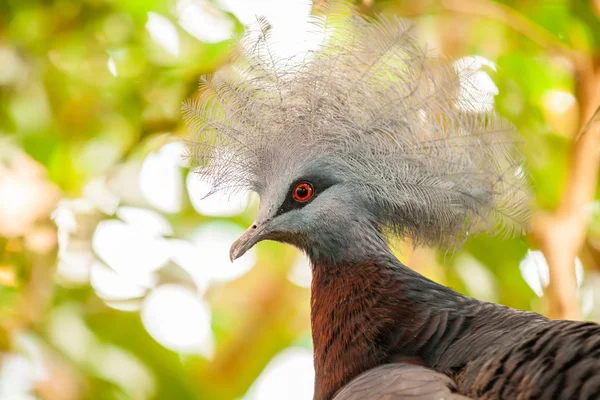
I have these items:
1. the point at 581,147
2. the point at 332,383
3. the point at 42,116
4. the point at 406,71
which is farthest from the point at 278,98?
the point at 42,116

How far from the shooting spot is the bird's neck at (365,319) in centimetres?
169

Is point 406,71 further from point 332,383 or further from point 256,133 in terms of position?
point 332,383

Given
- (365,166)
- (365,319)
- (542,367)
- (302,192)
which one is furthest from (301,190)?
(542,367)

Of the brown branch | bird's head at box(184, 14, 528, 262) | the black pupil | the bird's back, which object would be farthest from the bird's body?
the brown branch

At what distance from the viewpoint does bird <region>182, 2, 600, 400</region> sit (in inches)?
70.9

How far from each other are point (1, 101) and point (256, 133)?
1.50 meters

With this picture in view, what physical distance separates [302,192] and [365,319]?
0.41 meters

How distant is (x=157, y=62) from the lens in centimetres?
289

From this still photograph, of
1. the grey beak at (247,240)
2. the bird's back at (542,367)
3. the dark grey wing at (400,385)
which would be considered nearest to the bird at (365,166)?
the grey beak at (247,240)

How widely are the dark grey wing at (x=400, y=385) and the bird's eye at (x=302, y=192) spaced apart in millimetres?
546

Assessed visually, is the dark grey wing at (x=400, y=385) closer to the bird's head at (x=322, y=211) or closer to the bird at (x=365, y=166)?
the bird at (x=365, y=166)

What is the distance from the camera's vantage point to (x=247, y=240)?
186 cm

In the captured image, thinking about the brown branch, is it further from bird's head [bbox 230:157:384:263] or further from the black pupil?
the black pupil

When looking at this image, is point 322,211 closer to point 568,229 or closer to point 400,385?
point 400,385
